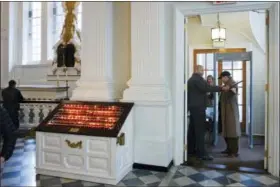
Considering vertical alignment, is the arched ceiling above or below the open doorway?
above

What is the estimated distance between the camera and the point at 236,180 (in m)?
3.52

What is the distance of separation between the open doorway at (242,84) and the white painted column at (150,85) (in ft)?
3.43

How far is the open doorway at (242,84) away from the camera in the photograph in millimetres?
5062

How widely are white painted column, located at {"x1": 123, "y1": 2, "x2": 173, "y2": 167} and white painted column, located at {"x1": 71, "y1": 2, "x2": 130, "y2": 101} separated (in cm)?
37

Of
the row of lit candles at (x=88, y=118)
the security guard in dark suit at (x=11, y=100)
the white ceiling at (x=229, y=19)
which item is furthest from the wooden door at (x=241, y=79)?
the security guard in dark suit at (x=11, y=100)

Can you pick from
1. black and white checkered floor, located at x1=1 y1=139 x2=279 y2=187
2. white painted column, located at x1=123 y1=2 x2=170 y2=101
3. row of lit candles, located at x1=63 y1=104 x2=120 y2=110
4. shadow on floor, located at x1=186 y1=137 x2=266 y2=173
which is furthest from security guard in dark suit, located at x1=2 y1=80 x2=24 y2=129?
shadow on floor, located at x1=186 y1=137 x2=266 y2=173

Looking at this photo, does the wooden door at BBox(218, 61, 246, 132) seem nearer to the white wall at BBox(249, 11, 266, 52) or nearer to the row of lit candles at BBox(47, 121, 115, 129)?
the white wall at BBox(249, 11, 266, 52)

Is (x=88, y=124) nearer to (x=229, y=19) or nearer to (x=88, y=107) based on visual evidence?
(x=88, y=107)

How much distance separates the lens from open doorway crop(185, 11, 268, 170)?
5.06 m

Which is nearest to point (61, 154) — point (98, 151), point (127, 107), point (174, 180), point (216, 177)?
point (98, 151)

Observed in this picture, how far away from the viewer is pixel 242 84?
6.59 m

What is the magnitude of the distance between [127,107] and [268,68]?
80.0 inches

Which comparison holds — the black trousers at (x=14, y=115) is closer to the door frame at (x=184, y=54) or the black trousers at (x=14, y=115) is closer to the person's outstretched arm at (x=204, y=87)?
the door frame at (x=184, y=54)

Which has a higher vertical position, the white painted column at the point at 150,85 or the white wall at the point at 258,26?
the white wall at the point at 258,26
